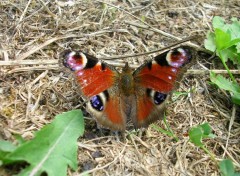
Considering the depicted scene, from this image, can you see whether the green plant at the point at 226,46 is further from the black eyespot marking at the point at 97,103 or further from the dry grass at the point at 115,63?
the black eyespot marking at the point at 97,103

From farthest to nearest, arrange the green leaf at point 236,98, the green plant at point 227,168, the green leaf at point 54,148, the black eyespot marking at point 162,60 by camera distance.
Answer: the green leaf at point 236,98
the black eyespot marking at point 162,60
the green plant at point 227,168
the green leaf at point 54,148

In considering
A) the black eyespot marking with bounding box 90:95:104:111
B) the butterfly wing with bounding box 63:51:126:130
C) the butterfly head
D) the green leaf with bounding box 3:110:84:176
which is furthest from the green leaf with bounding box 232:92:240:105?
the green leaf with bounding box 3:110:84:176

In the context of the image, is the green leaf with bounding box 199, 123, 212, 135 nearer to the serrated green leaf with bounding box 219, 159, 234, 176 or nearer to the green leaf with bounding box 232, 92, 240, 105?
the serrated green leaf with bounding box 219, 159, 234, 176

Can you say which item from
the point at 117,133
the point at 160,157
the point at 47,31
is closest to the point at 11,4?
the point at 47,31

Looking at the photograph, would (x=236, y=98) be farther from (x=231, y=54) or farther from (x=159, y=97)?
(x=159, y=97)

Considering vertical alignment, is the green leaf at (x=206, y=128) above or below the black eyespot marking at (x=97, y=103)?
below

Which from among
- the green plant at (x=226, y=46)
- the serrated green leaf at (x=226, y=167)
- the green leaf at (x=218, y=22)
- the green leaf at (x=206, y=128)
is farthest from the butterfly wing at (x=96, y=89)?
the green leaf at (x=218, y=22)

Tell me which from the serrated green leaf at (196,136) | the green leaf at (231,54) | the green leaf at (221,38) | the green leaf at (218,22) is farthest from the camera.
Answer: the green leaf at (218,22)

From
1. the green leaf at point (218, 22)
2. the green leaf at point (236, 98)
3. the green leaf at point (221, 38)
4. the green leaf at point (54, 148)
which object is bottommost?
the green leaf at point (54, 148)

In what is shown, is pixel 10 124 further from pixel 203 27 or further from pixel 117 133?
pixel 203 27
